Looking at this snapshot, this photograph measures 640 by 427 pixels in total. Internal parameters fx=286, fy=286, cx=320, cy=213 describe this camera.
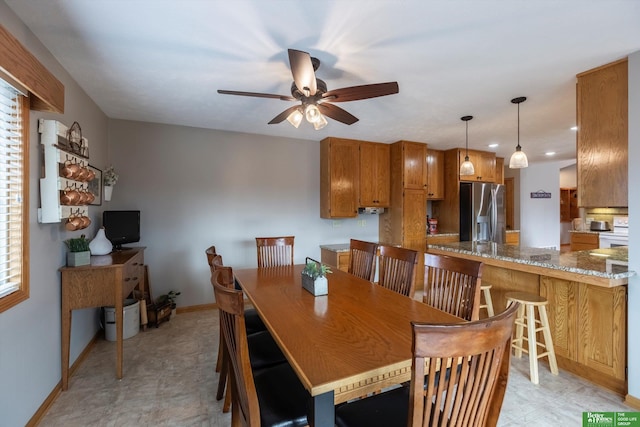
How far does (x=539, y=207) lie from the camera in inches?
254

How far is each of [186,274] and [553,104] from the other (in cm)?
453

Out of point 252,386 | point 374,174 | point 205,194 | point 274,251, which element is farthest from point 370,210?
point 252,386

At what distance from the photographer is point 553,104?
2.87 metres

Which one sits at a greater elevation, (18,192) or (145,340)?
(18,192)

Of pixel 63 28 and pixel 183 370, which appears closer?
pixel 63 28

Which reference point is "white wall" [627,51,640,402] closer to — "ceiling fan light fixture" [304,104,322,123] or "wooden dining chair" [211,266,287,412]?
"ceiling fan light fixture" [304,104,322,123]

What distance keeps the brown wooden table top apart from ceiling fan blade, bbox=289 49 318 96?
52.2 inches

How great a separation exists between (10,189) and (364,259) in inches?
93.9

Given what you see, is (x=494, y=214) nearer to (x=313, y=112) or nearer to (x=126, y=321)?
(x=313, y=112)

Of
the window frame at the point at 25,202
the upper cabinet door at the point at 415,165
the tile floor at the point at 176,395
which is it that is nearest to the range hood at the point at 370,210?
the upper cabinet door at the point at 415,165

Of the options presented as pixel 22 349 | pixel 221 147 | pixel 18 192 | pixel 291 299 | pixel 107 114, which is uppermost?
pixel 107 114

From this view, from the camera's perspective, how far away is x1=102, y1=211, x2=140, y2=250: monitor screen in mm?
2885

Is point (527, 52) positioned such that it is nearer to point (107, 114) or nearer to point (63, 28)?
point (63, 28)

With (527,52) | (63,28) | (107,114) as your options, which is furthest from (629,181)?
(107,114)
